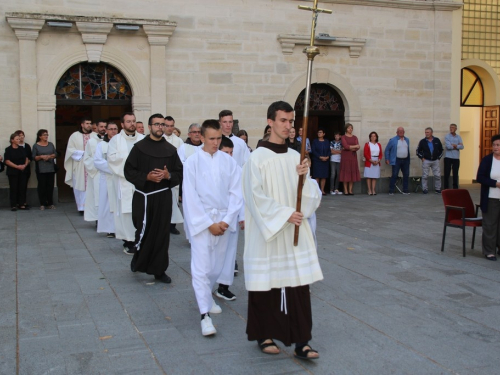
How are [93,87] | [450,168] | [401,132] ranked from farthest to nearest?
[450,168] → [401,132] → [93,87]

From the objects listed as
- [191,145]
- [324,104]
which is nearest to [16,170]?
[191,145]

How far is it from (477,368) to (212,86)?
11.8 metres

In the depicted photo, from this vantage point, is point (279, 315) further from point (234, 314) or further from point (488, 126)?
point (488, 126)

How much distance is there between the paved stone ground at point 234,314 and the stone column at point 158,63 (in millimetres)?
5759

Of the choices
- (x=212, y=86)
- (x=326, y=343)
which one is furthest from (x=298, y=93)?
(x=326, y=343)

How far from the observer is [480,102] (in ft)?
63.0

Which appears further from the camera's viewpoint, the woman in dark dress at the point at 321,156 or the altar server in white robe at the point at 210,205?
the woman in dark dress at the point at 321,156

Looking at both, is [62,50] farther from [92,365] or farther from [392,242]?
[92,365]

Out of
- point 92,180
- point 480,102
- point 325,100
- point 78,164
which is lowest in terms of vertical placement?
point 92,180

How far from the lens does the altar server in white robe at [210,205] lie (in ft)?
18.4

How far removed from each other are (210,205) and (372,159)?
11379 millimetres

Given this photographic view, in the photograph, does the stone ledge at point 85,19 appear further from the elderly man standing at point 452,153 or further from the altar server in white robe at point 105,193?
the elderly man standing at point 452,153

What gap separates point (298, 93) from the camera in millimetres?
16312

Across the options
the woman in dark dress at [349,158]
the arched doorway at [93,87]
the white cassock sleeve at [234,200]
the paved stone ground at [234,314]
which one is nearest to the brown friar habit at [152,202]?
the paved stone ground at [234,314]
